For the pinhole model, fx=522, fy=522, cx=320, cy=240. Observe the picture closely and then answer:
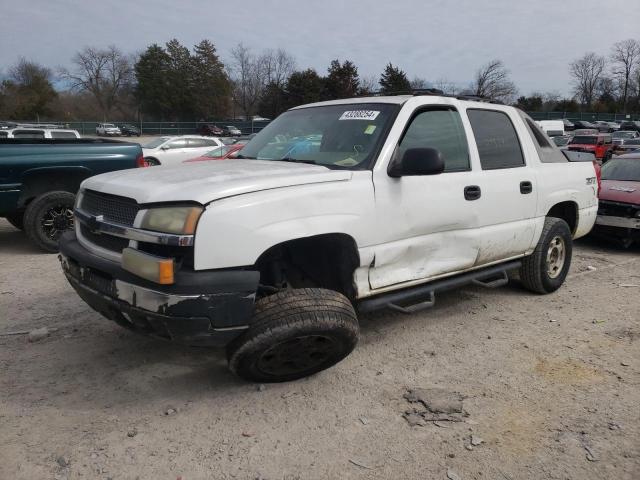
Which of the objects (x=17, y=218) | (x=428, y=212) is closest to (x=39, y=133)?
(x=17, y=218)

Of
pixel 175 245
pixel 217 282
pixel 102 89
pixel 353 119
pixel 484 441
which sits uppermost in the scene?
pixel 102 89

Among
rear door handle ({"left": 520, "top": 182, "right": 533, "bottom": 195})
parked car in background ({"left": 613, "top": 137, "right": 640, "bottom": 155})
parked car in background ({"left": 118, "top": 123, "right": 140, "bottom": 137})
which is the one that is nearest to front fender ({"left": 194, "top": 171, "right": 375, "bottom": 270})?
rear door handle ({"left": 520, "top": 182, "right": 533, "bottom": 195})

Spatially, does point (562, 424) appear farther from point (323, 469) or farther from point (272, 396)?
point (272, 396)

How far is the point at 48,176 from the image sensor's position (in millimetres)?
6859

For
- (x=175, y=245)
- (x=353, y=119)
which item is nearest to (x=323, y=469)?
(x=175, y=245)

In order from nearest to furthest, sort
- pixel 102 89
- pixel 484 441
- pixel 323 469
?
pixel 323 469, pixel 484 441, pixel 102 89

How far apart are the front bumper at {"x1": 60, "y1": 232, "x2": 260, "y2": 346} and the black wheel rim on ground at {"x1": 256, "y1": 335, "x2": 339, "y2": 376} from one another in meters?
0.35

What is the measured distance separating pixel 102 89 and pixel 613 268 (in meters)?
84.7

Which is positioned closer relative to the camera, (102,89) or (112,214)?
(112,214)

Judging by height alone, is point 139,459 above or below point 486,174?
below

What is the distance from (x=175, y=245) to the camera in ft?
8.66

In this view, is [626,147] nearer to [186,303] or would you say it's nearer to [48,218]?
[48,218]

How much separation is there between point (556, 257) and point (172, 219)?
4077 mm

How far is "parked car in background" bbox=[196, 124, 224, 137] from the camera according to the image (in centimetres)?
5472
